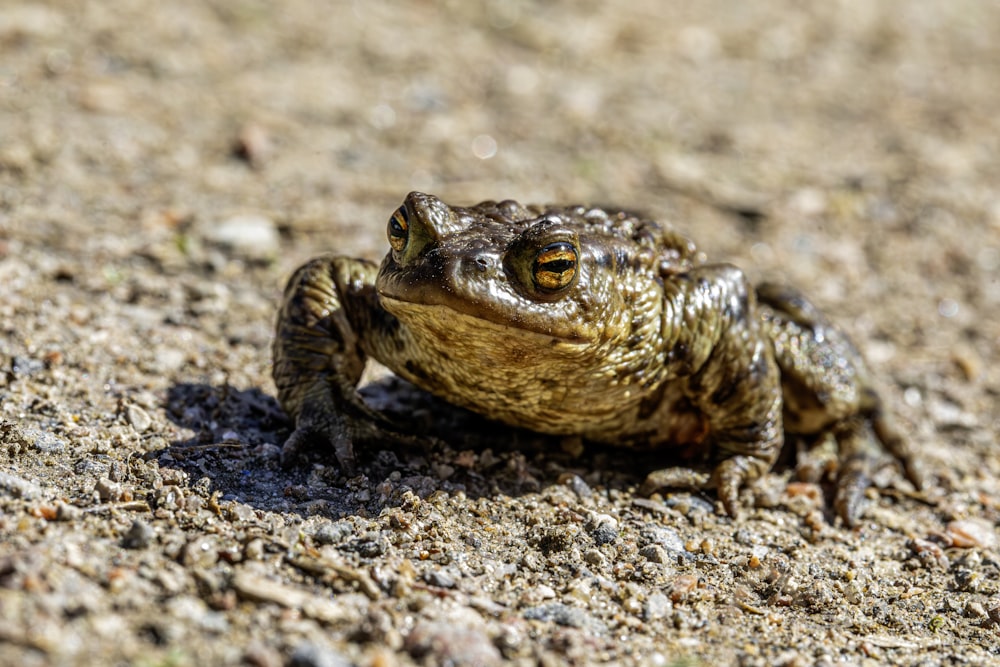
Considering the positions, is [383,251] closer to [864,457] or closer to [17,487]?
[864,457]

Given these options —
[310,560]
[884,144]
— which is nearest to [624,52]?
[884,144]

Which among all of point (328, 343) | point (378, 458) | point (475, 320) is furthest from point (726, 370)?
point (328, 343)

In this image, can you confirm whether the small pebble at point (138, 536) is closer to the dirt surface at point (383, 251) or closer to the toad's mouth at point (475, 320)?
the dirt surface at point (383, 251)

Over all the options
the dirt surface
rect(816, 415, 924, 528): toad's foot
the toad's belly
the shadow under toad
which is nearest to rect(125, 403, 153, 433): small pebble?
the dirt surface

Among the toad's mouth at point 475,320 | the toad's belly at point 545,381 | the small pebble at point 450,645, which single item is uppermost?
the toad's mouth at point 475,320

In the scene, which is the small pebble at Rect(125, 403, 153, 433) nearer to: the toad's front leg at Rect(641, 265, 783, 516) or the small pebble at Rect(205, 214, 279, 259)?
the small pebble at Rect(205, 214, 279, 259)

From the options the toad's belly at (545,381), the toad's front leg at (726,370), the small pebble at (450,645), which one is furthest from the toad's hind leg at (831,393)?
the small pebble at (450,645)

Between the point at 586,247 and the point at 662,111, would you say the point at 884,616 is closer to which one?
the point at 586,247
